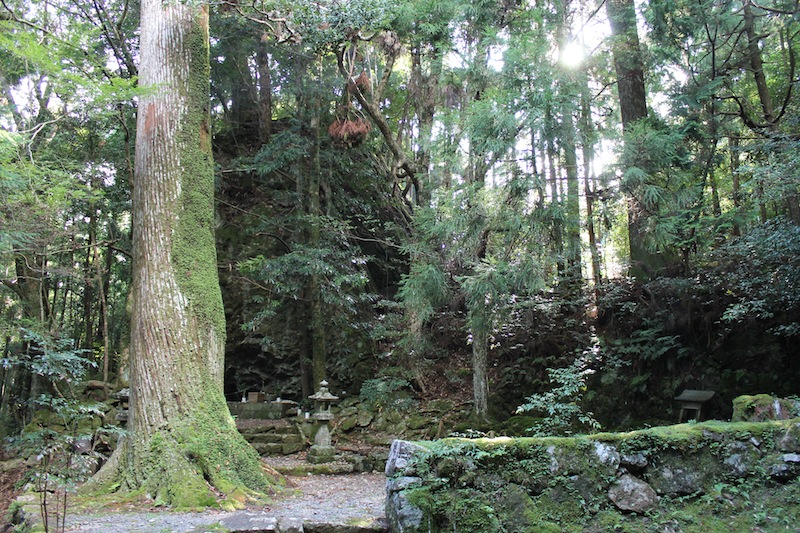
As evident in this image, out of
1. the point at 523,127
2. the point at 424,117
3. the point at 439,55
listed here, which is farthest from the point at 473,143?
the point at 424,117

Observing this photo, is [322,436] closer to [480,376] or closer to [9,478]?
[480,376]

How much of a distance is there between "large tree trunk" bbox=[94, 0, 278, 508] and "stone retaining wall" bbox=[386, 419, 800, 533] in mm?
2157

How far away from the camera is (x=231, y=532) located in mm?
3332

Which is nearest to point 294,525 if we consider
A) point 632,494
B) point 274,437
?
point 632,494

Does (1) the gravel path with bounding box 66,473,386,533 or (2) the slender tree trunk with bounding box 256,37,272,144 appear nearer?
(1) the gravel path with bounding box 66,473,386,533

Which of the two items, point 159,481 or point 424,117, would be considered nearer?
point 159,481

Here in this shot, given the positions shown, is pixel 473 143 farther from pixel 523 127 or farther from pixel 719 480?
pixel 719 480

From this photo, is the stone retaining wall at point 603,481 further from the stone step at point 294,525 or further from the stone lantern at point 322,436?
the stone lantern at point 322,436

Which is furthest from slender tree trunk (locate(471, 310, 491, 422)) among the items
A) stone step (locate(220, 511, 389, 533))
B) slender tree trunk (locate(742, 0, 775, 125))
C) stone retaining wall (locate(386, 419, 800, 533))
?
slender tree trunk (locate(742, 0, 775, 125))

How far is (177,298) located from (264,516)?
2.48 m

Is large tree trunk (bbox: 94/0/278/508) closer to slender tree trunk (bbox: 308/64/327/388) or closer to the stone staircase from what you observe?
the stone staircase

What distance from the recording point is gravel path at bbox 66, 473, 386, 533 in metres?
3.55

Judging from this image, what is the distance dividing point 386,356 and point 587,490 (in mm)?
7784

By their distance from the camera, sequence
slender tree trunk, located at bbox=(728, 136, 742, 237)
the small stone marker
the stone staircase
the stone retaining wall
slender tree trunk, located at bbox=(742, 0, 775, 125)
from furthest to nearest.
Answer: the stone staircase → slender tree trunk, located at bbox=(742, 0, 775, 125) → the small stone marker → slender tree trunk, located at bbox=(728, 136, 742, 237) → the stone retaining wall
